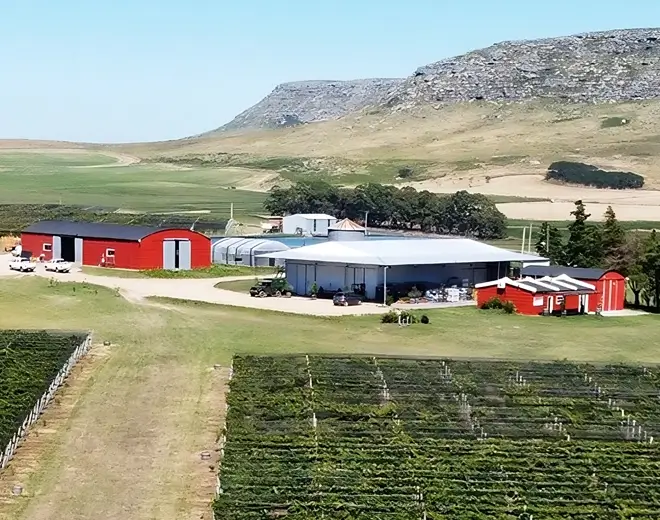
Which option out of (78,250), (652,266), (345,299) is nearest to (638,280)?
(652,266)

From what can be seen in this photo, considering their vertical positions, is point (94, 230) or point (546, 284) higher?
point (94, 230)

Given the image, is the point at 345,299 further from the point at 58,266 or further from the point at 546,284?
the point at 58,266

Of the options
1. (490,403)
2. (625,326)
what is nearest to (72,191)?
(625,326)

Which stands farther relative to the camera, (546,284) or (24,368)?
(546,284)

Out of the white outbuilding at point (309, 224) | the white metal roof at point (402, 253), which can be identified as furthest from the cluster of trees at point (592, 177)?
the white metal roof at point (402, 253)

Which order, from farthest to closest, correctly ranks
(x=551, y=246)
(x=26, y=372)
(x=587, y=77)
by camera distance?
(x=587, y=77) → (x=551, y=246) → (x=26, y=372)
